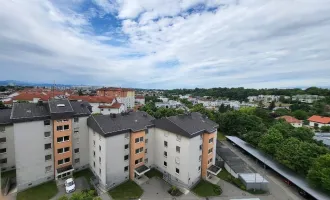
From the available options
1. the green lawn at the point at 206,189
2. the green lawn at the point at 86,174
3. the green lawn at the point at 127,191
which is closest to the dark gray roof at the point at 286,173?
the green lawn at the point at 206,189

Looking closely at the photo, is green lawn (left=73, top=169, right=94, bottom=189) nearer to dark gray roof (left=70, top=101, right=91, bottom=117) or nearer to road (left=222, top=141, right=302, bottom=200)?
dark gray roof (left=70, top=101, right=91, bottom=117)

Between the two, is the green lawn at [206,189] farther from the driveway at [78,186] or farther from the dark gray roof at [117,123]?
the driveway at [78,186]

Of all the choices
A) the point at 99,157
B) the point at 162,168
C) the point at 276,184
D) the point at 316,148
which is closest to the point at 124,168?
the point at 99,157

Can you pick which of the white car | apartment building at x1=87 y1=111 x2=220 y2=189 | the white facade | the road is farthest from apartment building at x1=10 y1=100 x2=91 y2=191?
the road

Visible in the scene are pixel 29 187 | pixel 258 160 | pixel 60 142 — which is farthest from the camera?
pixel 258 160

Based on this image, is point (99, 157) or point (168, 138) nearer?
point (99, 157)

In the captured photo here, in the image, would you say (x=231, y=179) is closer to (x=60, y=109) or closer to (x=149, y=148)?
(x=149, y=148)

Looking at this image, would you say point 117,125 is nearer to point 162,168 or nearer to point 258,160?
point 162,168
